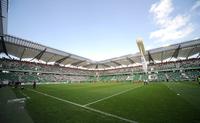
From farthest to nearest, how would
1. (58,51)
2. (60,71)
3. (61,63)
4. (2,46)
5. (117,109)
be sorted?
(61,63)
(60,71)
(58,51)
(2,46)
(117,109)

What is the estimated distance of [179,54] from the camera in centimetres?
4972

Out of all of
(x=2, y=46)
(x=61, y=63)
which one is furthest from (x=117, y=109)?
(x=61, y=63)

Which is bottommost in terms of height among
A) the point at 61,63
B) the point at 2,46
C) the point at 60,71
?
the point at 60,71

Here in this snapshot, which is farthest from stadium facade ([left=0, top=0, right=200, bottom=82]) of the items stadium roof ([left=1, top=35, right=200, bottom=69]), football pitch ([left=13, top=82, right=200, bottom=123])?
football pitch ([left=13, top=82, right=200, bottom=123])

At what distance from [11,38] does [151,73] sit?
56.9 meters

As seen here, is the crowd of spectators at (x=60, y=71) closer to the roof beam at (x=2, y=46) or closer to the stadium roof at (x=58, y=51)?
the stadium roof at (x=58, y=51)

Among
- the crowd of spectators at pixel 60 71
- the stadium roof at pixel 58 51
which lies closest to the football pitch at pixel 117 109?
the stadium roof at pixel 58 51

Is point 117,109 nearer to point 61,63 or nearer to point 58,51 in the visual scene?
point 58,51

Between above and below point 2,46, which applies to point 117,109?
below

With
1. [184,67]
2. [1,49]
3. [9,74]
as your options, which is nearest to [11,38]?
[1,49]

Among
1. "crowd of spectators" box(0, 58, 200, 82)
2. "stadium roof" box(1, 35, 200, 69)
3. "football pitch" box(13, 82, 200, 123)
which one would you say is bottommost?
"football pitch" box(13, 82, 200, 123)

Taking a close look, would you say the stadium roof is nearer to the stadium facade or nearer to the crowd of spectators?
the stadium facade

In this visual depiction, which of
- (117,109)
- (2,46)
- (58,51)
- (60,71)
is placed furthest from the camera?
(60,71)

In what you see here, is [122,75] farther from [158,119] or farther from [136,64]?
[158,119]
